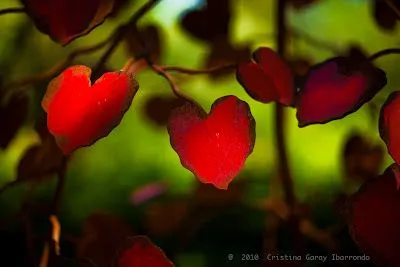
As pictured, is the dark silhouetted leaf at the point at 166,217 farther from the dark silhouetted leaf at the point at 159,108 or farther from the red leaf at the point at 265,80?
the red leaf at the point at 265,80

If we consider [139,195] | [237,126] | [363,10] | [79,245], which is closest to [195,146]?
[237,126]

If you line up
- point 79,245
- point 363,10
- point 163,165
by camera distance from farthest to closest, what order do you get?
point 363,10
point 163,165
point 79,245

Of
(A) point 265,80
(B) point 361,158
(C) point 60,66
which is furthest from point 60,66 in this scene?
(B) point 361,158

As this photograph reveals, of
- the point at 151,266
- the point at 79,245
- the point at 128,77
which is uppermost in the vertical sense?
the point at 128,77

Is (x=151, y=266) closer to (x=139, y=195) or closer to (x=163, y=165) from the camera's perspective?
(x=139, y=195)

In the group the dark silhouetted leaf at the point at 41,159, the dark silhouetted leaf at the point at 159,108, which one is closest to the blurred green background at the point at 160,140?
the dark silhouetted leaf at the point at 159,108
